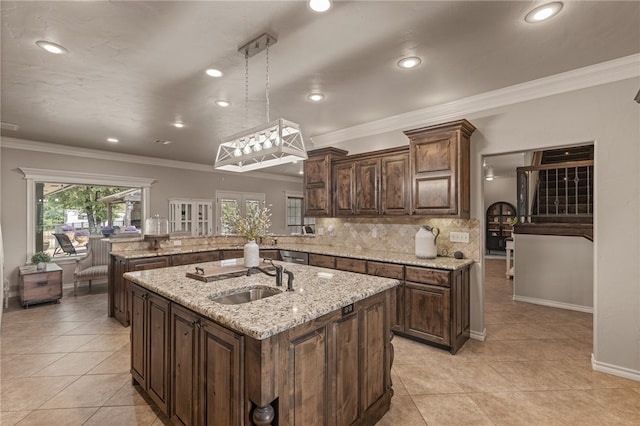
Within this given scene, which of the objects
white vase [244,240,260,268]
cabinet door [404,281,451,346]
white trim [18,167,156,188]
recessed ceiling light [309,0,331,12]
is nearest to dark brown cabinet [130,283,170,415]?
white vase [244,240,260,268]

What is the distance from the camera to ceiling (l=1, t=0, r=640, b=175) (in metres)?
2.03

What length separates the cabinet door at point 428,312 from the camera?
310cm

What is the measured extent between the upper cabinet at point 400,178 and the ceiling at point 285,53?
53cm

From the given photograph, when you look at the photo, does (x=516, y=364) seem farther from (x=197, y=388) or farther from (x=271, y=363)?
(x=197, y=388)

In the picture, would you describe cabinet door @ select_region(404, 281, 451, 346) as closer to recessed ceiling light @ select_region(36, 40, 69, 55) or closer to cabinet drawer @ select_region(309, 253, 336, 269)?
cabinet drawer @ select_region(309, 253, 336, 269)

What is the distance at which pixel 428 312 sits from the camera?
321 centimetres

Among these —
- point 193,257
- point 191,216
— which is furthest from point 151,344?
point 191,216

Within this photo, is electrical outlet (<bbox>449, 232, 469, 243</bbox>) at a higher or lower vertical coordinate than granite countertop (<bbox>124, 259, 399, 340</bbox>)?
higher

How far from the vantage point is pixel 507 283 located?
6203 millimetres

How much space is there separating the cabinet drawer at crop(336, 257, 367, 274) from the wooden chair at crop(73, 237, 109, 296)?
13.4 feet

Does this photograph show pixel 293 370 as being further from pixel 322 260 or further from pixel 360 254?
pixel 322 260

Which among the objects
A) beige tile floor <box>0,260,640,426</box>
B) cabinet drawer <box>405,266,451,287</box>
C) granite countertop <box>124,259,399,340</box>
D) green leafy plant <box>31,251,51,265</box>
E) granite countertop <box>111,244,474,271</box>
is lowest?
beige tile floor <box>0,260,640,426</box>

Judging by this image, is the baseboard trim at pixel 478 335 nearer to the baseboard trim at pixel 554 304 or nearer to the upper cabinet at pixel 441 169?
the upper cabinet at pixel 441 169

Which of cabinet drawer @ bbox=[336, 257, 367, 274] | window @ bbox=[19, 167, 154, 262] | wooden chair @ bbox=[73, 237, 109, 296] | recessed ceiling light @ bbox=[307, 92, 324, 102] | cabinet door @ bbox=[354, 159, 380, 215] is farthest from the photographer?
wooden chair @ bbox=[73, 237, 109, 296]
